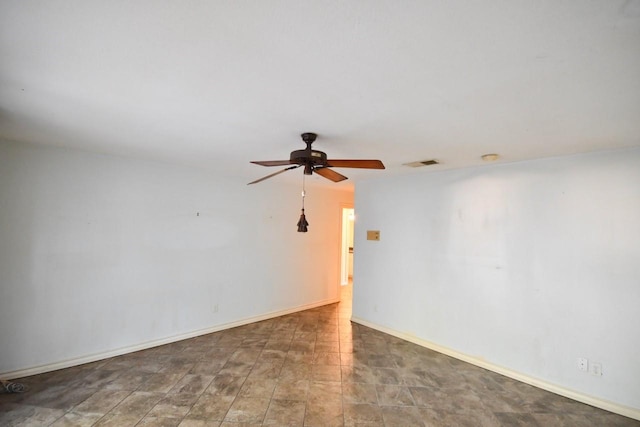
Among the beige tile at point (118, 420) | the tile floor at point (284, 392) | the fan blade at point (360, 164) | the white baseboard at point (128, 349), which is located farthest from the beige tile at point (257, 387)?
the fan blade at point (360, 164)

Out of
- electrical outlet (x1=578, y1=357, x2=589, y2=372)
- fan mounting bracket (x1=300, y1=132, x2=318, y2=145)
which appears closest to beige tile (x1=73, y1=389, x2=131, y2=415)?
fan mounting bracket (x1=300, y1=132, x2=318, y2=145)

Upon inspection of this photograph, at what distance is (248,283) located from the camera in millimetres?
4551

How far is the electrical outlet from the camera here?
263 cm

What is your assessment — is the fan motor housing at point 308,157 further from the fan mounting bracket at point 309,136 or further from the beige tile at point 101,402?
the beige tile at point 101,402

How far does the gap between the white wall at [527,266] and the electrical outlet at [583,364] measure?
0.15 feet

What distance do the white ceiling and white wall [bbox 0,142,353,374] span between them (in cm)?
80

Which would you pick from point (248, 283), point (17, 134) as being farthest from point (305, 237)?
point (17, 134)

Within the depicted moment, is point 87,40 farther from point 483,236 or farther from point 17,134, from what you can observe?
Result: point 483,236

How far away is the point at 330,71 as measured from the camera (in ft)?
4.66

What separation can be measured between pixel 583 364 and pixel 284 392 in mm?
2930

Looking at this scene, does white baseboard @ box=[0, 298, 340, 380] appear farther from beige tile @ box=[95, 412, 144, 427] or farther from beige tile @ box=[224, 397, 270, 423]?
beige tile @ box=[224, 397, 270, 423]

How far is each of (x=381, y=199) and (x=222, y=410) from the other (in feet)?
11.2

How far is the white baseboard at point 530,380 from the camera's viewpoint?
96.8 inches

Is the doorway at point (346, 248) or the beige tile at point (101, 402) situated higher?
the doorway at point (346, 248)
